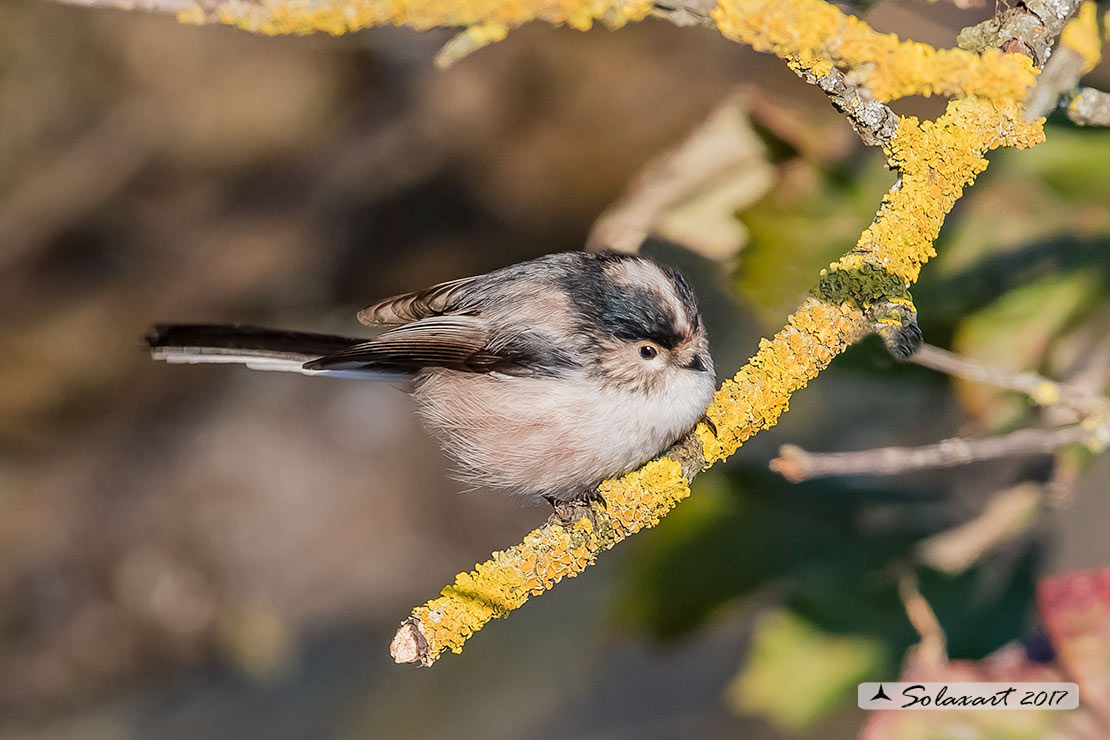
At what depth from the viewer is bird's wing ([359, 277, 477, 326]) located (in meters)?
1.35

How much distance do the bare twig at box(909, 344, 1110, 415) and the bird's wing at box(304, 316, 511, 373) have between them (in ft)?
1.96

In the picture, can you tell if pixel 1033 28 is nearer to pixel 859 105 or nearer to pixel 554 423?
pixel 859 105

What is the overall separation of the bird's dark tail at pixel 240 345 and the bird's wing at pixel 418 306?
56 mm

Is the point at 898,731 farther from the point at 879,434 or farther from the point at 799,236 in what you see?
the point at 799,236

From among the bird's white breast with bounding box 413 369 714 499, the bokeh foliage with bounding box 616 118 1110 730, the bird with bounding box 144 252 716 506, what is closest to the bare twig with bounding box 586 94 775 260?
the bokeh foliage with bounding box 616 118 1110 730

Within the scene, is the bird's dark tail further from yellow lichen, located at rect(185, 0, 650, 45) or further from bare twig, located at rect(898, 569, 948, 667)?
bare twig, located at rect(898, 569, 948, 667)

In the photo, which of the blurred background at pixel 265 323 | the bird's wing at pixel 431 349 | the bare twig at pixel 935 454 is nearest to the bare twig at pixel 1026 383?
the bare twig at pixel 935 454

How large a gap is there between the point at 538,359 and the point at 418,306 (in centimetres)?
28

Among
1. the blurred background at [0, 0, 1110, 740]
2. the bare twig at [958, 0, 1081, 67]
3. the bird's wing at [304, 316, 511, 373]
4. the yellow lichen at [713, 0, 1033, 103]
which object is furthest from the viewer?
the blurred background at [0, 0, 1110, 740]

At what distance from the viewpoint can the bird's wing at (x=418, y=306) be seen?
4.42 ft

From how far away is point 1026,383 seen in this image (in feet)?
3.77

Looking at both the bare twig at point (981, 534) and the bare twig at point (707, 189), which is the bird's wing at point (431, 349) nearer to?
the bare twig at point (707, 189)

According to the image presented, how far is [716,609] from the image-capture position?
1.34m

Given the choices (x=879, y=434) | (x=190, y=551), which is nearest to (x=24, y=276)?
(x=190, y=551)
